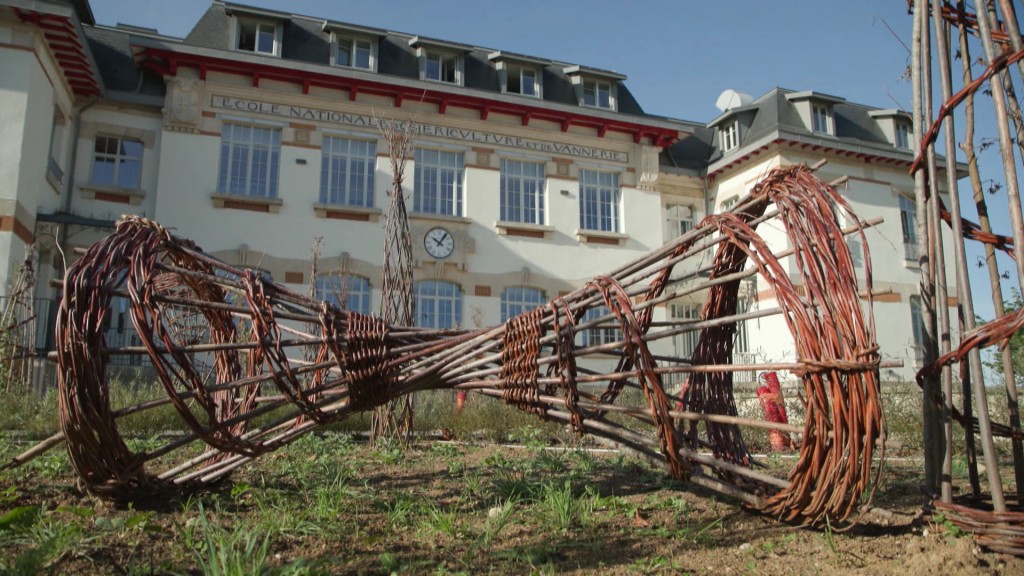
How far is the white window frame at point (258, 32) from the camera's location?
1662 centimetres

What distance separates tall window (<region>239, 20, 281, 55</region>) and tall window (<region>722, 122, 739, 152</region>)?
13310mm

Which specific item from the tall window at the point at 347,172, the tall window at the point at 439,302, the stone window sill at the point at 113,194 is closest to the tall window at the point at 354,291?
the tall window at the point at 439,302

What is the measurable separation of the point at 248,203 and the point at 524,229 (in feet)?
22.5

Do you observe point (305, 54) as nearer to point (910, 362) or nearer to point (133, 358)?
point (133, 358)

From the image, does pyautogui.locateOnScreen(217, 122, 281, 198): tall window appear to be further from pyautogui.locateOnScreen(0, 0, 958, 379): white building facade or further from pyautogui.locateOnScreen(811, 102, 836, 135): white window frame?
pyautogui.locateOnScreen(811, 102, 836, 135): white window frame

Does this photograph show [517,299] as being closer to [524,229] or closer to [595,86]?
[524,229]

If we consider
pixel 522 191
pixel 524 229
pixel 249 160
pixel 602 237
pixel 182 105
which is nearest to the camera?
pixel 182 105

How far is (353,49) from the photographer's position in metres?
17.6

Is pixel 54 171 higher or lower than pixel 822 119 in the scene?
lower

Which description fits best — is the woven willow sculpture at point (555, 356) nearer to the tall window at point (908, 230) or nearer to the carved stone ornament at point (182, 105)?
the carved stone ornament at point (182, 105)

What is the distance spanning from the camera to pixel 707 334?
→ 11.9 ft

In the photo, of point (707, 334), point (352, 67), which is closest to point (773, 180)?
point (707, 334)

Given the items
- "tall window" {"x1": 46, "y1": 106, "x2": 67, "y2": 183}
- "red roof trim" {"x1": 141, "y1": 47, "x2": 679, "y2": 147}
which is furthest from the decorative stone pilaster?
"tall window" {"x1": 46, "y1": 106, "x2": 67, "y2": 183}

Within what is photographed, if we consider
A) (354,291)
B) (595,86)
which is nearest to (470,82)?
(595,86)
